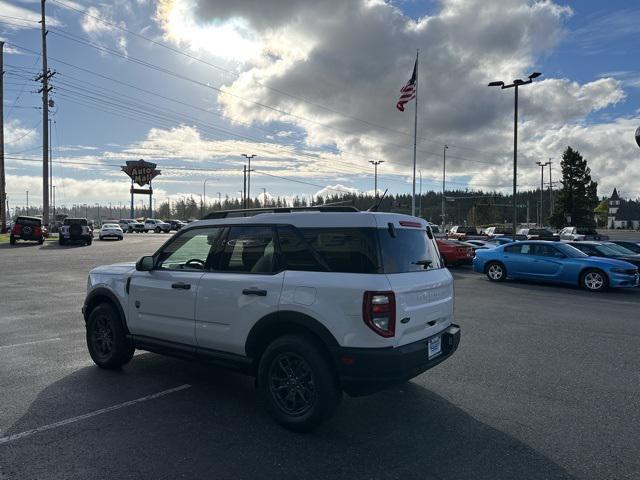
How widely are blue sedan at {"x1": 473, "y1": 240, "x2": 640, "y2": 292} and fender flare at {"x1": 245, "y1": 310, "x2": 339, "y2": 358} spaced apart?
12117 mm

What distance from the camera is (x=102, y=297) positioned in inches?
224

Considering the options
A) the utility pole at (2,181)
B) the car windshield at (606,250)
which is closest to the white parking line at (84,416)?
the car windshield at (606,250)

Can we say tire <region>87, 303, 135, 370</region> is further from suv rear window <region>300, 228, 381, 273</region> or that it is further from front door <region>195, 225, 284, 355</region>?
suv rear window <region>300, 228, 381, 273</region>

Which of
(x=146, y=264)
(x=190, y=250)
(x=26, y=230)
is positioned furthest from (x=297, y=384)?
(x=26, y=230)

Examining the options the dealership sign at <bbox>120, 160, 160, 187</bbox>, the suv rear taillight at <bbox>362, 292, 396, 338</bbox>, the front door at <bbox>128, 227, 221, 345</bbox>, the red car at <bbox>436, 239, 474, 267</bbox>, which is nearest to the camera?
the suv rear taillight at <bbox>362, 292, 396, 338</bbox>

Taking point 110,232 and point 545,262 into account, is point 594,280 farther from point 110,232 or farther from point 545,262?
point 110,232

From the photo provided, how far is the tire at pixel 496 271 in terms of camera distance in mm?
15203

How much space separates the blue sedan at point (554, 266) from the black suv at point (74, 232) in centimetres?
2679

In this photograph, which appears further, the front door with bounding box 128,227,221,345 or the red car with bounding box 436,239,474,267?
the red car with bounding box 436,239,474,267

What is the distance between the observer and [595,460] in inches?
135

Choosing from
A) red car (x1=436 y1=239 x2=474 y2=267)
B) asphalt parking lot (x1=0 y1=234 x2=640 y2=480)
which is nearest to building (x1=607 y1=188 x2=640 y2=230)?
red car (x1=436 y1=239 x2=474 y2=267)

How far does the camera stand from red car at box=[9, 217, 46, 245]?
30.4 metres

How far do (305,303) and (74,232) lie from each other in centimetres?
3203

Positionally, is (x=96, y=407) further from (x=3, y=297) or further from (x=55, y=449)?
(x=3, y=297)
